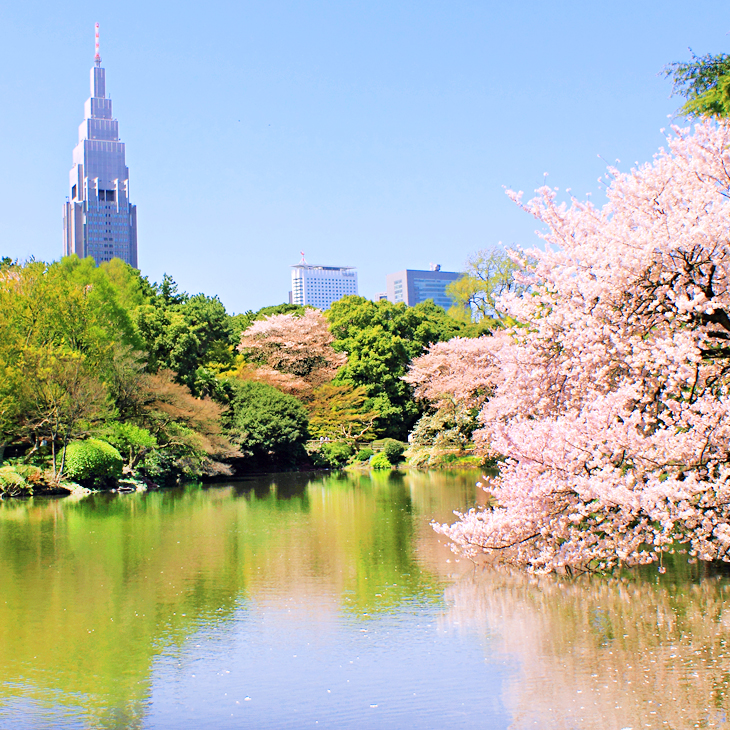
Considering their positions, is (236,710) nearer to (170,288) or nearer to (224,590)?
(224,590)

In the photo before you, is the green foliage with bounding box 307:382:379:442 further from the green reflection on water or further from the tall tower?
the tall tower

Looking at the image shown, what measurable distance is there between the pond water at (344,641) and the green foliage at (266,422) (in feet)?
65.6

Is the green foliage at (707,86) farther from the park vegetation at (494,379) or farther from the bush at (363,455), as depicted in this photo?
the bush at (363,455)

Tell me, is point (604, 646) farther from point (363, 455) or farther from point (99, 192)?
point (99, 192)

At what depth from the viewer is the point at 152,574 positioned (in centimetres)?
1012

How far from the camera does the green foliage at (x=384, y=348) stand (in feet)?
124

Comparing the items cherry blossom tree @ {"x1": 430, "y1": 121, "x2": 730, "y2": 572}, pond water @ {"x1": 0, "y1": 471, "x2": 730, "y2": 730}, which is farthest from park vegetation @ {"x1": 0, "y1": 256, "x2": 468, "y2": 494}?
cherry blossom tree @ {"x1": 430, "y1": 121, "x2": 730, "y2": 572}

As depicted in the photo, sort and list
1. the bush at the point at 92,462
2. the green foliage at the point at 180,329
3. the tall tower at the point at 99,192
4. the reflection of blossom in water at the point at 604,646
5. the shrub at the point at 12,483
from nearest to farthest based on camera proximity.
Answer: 1. the reflection of blossom in water at the point at 604,646
2. the shrub at the point at 12,483
3. the bush at the point at 92,462
4. the green foliage at the point at 180,329
5. the tall tower at the point at 99,192

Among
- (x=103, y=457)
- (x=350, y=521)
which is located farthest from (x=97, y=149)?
(x=350, y=521)

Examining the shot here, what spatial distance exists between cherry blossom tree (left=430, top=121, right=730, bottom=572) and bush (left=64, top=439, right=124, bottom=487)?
696 inches

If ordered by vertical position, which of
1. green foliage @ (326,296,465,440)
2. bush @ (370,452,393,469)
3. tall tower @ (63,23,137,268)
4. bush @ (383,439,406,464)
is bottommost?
bush @ (370,452,393,469)

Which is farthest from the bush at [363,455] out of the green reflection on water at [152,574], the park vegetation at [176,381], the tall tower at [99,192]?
the tall tower at [99,192]

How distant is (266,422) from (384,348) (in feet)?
26.1

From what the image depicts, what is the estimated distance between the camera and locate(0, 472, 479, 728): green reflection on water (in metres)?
6.21
